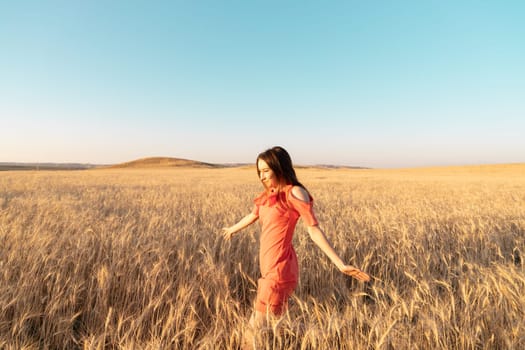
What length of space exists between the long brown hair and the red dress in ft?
0.21

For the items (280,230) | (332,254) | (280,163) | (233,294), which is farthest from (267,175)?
(233,294)

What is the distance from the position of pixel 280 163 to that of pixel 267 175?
0.14 m

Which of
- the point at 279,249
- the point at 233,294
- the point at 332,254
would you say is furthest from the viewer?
the point at 233,294

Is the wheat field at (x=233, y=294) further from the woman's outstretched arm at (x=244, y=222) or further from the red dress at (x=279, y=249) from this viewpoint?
the woman's outstretched arm at (x=244, y=222)

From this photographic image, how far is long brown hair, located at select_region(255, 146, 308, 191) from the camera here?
6.32 ft

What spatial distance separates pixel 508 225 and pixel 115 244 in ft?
19.2

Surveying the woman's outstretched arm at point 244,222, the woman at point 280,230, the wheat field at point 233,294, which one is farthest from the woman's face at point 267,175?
the wheat field at point 233,294

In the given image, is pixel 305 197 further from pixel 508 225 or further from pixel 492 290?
pixel 508 225

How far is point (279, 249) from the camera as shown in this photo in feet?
6.28

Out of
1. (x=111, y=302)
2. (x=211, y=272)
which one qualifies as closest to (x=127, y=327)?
(x=111, y=302)

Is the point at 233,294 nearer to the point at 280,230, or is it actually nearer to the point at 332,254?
the point at 280,230

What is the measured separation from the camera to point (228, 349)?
5.41 ft

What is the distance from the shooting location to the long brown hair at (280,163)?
193 cm

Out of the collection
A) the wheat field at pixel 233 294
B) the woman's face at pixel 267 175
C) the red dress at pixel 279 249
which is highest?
the woman's face at pixel 267 175
